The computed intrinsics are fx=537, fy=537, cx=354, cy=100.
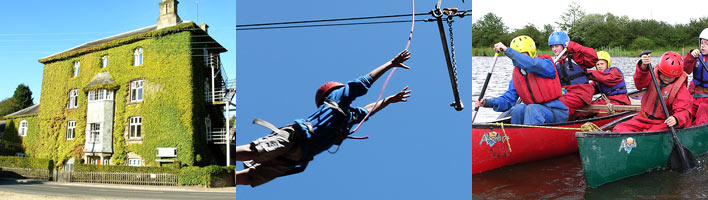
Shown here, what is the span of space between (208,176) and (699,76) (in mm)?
8095

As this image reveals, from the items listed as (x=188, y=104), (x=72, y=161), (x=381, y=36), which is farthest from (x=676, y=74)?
(x=72, y=161)

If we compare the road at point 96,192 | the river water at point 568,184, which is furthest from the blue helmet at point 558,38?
the road at point 96,192

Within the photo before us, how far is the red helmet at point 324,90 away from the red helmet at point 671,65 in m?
3.08

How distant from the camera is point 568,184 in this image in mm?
4316

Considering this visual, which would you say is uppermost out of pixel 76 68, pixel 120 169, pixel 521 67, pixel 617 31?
pixel 76 68

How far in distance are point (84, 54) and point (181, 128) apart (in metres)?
2.50

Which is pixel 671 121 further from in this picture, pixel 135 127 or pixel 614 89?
pixel 135 127

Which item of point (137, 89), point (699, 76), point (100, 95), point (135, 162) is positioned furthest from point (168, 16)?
point (699, 76)

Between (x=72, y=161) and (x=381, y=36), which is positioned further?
(x=72, y=161)

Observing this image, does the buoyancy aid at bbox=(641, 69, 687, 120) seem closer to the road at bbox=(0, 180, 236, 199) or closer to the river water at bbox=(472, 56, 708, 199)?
the river water at bbox=(472, 56, 708, 199)

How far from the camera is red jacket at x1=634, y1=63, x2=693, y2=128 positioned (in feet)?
14.3

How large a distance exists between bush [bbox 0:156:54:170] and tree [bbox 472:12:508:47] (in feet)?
33.4

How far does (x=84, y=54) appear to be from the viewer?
35.3 ft

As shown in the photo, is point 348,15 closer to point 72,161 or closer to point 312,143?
point 312,143
